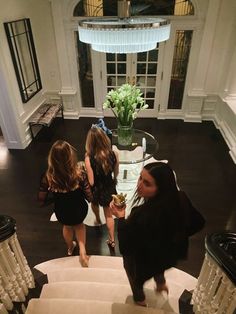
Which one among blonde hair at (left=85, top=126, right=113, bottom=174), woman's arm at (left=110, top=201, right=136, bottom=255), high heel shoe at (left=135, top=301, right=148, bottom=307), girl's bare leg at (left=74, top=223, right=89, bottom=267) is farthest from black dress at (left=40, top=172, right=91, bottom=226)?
high heel shoe at (left=135, top=301, right=148, bottom=307)

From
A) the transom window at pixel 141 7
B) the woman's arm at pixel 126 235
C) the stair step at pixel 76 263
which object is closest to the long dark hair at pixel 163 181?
the woman's arm at pixel 126 235

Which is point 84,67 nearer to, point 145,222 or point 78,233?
point 78,233

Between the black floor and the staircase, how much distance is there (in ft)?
0.75

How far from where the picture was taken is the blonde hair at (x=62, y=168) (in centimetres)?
191

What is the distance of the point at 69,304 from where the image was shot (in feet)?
5.60

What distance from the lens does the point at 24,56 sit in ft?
→ 14.9

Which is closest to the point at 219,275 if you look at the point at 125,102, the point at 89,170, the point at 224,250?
the point at 224,250

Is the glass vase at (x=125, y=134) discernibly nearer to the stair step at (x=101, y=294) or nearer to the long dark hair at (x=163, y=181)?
the stair step at (x=101, y=294)

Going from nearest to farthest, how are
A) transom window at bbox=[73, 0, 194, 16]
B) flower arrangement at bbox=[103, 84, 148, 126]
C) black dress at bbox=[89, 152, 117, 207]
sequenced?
1. black dress at bbox=[89, 152, 117, 207]
2. flower arrangement at bbox=[103, 84, 148, 126]
3. transom window at bbox=[73, 0, 194, 16]

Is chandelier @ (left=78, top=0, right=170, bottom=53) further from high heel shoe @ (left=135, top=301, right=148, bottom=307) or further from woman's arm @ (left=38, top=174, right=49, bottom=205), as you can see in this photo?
high heel shoe @ (left=135, top=301, right=148, bottom=307)

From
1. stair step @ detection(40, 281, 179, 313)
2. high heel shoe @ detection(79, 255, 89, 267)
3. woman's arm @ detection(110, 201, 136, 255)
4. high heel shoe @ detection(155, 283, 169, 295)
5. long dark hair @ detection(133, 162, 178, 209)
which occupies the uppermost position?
long dark hair @ detection(133, 162, 178, 209)

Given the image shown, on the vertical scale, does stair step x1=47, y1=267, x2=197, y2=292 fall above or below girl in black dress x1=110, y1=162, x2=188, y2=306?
below

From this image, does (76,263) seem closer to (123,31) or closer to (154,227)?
(154,227)

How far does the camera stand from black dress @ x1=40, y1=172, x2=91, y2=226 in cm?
207
